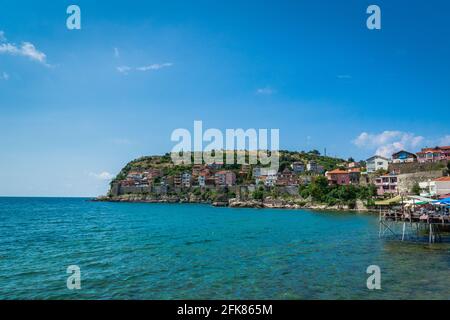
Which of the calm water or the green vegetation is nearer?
the calm water

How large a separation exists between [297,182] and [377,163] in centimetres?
2596

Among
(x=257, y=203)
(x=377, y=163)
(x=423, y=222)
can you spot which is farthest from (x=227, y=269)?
(x=377, y=163)

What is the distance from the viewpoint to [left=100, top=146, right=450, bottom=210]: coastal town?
7569cm

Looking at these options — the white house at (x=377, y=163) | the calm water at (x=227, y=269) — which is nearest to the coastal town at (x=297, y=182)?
the white house at (x=377, y=163)

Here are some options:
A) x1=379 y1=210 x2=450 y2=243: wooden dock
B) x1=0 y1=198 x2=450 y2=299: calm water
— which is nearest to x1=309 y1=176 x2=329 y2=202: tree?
x1=379 y1=210 x2=450 y2=243: wooden dock

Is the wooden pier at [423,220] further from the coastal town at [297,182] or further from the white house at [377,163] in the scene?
the white house at [377,163]

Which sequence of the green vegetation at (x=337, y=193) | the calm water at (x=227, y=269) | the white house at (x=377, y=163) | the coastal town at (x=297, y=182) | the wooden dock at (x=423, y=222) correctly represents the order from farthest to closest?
the white house at (x=377, y=163)
the green vegetation at (x=337, y=193)
the coastal town at (x=297, y=182)
the wooden dock at (x=423, y=222)
the calm water at (x=227, y=269)

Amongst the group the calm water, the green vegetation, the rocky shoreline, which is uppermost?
the green vegetation

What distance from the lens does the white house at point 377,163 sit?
3949 inches

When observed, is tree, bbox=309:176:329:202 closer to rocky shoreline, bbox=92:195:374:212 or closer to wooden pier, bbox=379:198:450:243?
rocky shoreline, bbox=92:195:374:212

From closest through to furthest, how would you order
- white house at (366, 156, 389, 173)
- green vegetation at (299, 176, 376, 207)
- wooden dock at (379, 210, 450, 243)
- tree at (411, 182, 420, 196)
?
1. wooden dock at (379, 210, 450, 243)
2. tree at (411, 182, 420, 196)
3. green vegetation at (299, 176, 376, 207)
4. white house at (366, 156, 389, 173)
